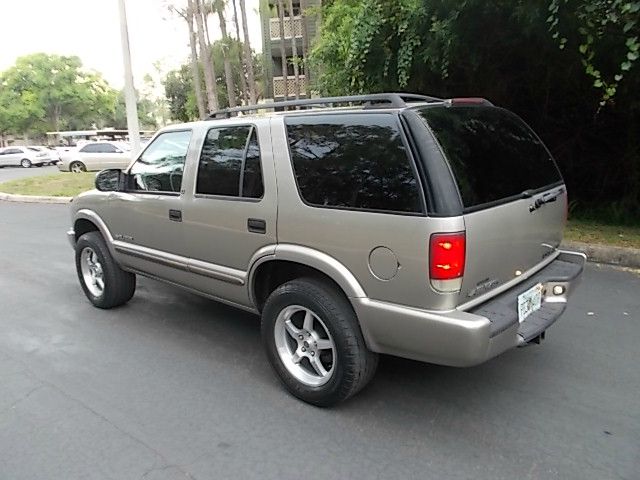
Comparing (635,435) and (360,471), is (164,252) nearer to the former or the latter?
(360,471)

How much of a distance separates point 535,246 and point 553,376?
36.2 inches

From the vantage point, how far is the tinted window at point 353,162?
2.61m

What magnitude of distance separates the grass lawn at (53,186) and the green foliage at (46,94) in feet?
134

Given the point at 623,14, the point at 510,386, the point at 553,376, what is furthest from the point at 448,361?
the point at 623,14

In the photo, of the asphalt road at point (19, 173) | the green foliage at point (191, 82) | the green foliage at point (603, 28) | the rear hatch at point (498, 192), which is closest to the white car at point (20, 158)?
the asphalt road at point (19, 173)

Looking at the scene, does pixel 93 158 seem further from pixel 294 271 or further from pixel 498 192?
pixel 498 192

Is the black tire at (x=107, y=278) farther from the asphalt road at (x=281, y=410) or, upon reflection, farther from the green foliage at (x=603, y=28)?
the green foliage at (x=603, y=28)

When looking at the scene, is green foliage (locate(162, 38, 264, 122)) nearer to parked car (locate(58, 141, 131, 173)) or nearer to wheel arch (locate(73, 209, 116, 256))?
parked car (locate(58, 141, 131, 173))

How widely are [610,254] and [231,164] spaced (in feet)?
15.3

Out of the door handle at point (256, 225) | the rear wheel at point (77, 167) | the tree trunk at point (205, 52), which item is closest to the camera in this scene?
the door handle at point (256, 225)

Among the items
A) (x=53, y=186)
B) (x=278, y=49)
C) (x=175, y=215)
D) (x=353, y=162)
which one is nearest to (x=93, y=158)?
(x=53, y=186)

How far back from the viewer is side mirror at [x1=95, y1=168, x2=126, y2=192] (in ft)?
14.4

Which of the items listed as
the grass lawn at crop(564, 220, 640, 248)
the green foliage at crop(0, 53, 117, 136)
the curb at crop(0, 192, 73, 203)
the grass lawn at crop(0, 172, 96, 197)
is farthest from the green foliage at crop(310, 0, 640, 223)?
the green foliage at crop(0, 53, 117, 136)

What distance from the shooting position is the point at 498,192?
9.30 ft
